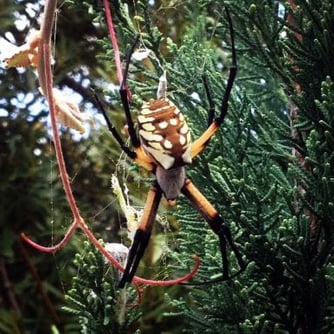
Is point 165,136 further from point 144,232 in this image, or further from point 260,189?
point 260,189

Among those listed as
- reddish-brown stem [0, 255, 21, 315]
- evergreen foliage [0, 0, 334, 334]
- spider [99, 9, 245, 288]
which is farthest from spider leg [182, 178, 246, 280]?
reddish-brown stem [0, 255, 21, 315]

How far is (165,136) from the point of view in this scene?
695 millimetres

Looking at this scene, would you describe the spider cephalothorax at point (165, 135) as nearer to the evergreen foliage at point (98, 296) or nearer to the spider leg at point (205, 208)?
the spider leg at point (205, 208)

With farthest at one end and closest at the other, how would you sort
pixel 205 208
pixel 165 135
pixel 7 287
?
pixel 7 287, pixel 205 208, pixel 165 135

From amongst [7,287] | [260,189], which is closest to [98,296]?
[260,189]

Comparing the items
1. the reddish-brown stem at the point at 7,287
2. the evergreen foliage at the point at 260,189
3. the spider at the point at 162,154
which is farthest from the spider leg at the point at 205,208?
the reddish-brown stem at the point at 7,287

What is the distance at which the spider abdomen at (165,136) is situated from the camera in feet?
2.28

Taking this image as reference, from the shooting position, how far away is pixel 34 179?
2.15m

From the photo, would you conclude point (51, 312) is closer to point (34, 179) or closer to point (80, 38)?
point (34, 179)

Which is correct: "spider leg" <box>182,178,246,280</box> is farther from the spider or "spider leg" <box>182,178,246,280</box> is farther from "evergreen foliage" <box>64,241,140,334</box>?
"evergreen foliage" <box>64,241,140,334</box>

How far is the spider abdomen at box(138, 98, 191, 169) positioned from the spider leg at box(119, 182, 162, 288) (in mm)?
94

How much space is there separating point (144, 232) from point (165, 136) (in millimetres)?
183

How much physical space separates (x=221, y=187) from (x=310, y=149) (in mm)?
135

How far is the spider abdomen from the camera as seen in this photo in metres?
0.69
